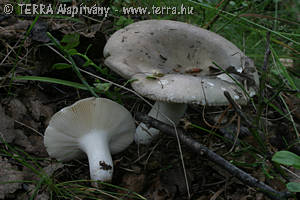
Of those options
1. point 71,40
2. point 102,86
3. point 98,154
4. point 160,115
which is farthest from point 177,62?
point 98,154

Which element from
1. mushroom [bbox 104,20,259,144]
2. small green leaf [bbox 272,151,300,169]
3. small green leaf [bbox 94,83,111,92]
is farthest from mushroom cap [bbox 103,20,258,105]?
small green leaf [bbox 272,151,300,169]

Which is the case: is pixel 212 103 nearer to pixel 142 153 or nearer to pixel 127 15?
pixel 142 153

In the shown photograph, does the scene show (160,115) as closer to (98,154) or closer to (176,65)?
(176,65)

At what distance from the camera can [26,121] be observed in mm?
2020

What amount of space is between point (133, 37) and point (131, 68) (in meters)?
0.35

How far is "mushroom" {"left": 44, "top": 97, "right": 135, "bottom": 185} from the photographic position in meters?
1.74

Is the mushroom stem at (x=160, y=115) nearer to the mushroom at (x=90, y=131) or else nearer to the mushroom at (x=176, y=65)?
the mushroom at (x=176, y=65)

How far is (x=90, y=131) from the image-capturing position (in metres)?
1.86

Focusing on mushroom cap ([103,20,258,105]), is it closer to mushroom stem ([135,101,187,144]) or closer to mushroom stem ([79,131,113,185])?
mushroom stem ([135,101,187,144])

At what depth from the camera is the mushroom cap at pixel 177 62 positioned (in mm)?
1530

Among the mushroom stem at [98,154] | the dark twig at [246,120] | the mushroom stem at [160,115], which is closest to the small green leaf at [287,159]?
the dark twig at [246,120]

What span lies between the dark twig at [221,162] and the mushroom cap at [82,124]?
17cm

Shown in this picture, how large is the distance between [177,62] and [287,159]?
1174mm

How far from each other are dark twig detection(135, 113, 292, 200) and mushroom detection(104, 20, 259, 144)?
16 cm
